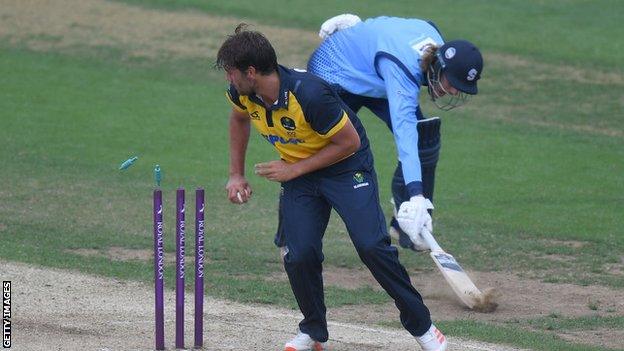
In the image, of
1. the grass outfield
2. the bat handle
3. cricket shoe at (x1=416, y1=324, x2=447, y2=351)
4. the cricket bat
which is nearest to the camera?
cricket shoe at (x1=416, y1=324, x2=447, y2=351)

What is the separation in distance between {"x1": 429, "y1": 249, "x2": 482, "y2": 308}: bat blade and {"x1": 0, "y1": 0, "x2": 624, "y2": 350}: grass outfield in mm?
472

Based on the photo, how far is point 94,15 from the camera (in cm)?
2286

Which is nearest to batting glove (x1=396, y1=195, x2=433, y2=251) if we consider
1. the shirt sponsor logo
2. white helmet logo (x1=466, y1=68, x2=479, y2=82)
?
white helmet logo (x1=466, y1=68, x2=479, y2=82)

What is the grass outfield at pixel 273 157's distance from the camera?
1040cm

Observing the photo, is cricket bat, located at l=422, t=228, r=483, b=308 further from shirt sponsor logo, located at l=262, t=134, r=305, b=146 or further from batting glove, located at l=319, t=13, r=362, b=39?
shirt sponsor logo, located at l=262, t=134, r=305, b=146

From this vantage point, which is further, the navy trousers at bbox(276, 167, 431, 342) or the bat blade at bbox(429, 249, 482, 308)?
the bat blade at bbox(429, 249, 482, 308)

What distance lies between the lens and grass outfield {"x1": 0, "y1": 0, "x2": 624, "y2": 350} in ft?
34.1

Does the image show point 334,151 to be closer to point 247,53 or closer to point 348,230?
point 348,230

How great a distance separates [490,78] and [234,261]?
9995 millimetres

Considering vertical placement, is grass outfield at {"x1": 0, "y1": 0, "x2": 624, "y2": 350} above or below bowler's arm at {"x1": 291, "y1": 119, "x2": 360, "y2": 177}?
below

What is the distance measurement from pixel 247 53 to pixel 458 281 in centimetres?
305

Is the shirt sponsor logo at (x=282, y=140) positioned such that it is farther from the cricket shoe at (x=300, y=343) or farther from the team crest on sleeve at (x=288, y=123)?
the cricket shoe at (x=300, y=343)

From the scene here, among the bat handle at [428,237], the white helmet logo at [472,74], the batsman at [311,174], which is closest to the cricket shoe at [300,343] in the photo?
the batsman at [311,174]

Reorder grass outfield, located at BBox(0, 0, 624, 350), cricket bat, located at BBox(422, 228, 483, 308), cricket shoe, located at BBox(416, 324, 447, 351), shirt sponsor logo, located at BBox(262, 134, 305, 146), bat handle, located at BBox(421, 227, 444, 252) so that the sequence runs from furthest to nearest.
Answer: grass outfield, located at BBox(0, 0, 624, 350) < cricket bat, located at BBox(422, 228, 483, 308) < bat handle, located at BBox(421, 227, 444, 252) < cricket shoe, located at BBox(416, 324, 447, 351) < shirt sponsor logo, located at BBox(262, 134, 305, 146)
